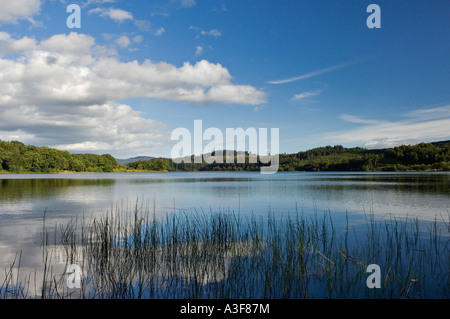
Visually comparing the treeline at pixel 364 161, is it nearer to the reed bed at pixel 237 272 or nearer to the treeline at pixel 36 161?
the treeline at pixel 36 161

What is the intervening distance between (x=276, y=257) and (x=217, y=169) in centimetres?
17261

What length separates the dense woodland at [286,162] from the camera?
112 metres

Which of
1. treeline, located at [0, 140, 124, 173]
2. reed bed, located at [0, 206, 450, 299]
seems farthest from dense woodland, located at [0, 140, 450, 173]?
reed bed, located at [0, 206, 450, 299]

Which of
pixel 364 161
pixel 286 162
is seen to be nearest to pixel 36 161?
pixel 286 162

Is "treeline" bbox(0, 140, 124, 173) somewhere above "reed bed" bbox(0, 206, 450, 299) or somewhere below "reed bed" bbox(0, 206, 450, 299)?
above

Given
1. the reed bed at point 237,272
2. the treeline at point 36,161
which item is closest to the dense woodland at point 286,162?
the treeline at point 36,161

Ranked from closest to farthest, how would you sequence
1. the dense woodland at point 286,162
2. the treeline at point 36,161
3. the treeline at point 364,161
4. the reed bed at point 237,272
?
the reed bed at point 237,272, the treeline at point 36,161, the dense woodland at point 286,162, the treeline at point 364,161

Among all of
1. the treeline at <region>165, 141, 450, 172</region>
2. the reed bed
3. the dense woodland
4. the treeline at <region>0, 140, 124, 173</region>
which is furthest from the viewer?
the treeline at <region>165, 141, 450, 172</region>

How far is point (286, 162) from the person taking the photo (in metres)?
175

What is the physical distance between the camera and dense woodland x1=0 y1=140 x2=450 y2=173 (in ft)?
369

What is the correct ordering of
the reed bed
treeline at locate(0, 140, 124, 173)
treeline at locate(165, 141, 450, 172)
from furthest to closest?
treeline at locate(165, 141, 450, 172)
treeline at locate(0, 140, 124, 173)
the reed bed

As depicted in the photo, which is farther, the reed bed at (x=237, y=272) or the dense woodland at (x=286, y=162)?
the dense woodland at (x=286, y=162)

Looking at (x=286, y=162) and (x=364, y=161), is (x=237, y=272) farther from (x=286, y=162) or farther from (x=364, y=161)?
(x=286, y=162)

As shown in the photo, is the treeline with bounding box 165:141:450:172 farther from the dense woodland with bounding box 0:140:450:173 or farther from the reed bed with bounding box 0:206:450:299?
the reed bed with bounding box 0:206:450:299
